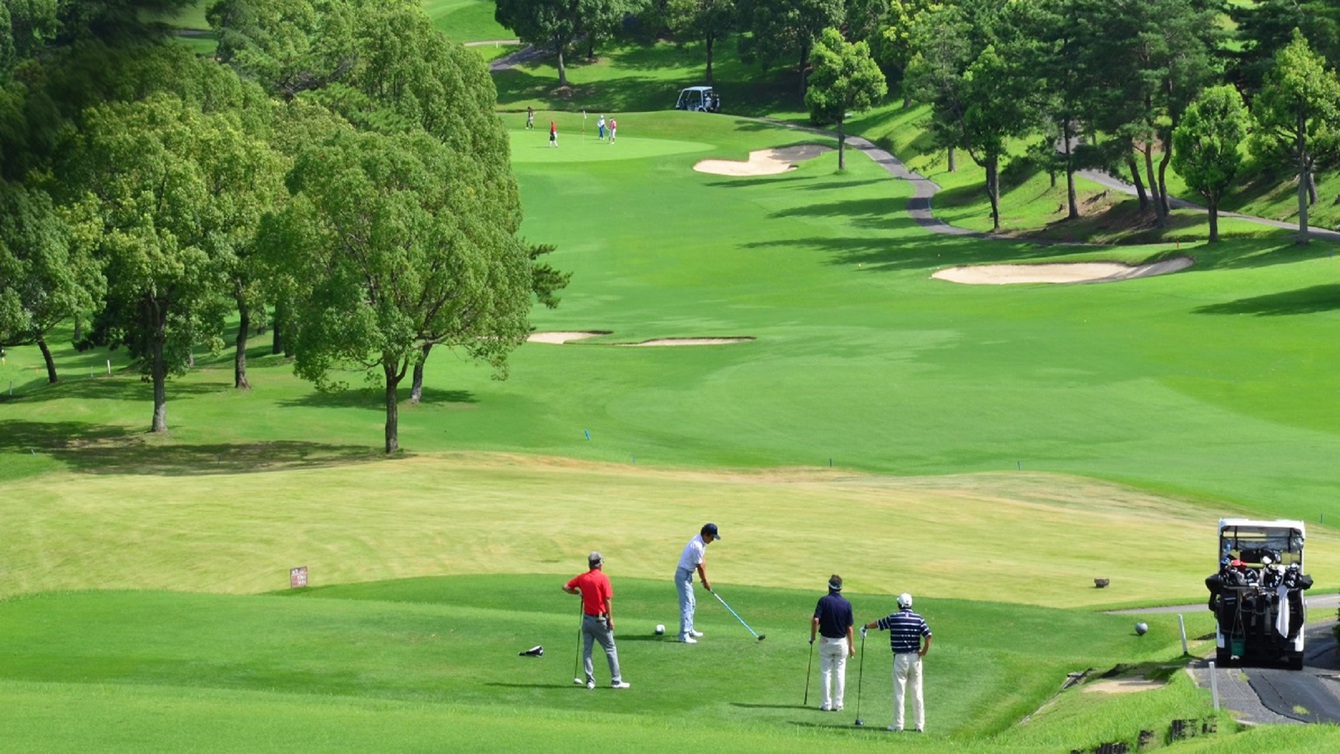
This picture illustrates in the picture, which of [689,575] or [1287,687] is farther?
[689,575]

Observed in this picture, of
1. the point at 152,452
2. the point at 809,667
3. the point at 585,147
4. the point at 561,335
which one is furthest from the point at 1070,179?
the point at 809,667

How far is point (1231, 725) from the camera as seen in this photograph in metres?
19.0

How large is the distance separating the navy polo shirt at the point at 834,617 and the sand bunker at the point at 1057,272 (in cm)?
6995

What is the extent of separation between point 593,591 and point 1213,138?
251ft

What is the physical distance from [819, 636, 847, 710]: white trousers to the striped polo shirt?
98 cm

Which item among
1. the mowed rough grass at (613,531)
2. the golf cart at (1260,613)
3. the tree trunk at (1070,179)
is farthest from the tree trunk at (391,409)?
the tree trunk at (1070,179)

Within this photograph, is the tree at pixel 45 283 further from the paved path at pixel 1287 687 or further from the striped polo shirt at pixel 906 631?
the paved path at pixel 1287 687

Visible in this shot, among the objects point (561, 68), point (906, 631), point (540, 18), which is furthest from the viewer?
point (561, 68)

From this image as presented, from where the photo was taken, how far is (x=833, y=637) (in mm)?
21734

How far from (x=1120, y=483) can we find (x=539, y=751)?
34573mm

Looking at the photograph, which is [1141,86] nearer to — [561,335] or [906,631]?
[561,335]

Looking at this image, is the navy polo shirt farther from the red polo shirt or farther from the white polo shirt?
the white polo shirt

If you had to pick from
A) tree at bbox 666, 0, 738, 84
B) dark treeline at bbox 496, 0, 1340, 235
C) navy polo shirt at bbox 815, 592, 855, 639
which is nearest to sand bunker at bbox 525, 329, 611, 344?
dark treeline at bbox 496, 0, 1340, 235

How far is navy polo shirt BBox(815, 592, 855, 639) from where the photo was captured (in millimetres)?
21719
